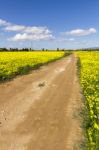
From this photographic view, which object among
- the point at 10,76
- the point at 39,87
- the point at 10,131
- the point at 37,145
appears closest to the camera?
the point at 37,145

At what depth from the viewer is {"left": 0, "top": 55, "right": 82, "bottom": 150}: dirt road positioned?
1034cm

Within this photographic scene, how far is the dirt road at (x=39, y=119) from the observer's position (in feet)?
33.9

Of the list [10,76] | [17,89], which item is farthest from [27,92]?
[10,76]

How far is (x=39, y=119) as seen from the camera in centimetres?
1306

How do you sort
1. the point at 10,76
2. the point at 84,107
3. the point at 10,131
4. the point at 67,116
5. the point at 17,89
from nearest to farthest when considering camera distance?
the point at 10,131 → the point at 67,116 → the point at 84,107 → the point at 17,89 → the point at 10,76

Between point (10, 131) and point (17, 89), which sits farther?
point (17, 89)

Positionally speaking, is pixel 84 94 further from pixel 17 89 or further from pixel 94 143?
pixel 94 143

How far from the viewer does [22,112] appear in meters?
14.0

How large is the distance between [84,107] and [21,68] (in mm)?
19241

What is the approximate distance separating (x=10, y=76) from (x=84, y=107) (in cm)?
1309

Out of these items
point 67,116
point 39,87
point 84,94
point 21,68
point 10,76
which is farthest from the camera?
point 21,68

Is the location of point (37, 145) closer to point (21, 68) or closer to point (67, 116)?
point (67, 116)

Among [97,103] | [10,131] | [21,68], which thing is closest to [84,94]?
[97,103]

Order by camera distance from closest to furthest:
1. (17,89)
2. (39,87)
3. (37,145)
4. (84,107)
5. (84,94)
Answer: (37,145)
(84,107)
(84,94)
(17,89)
(39,87)
